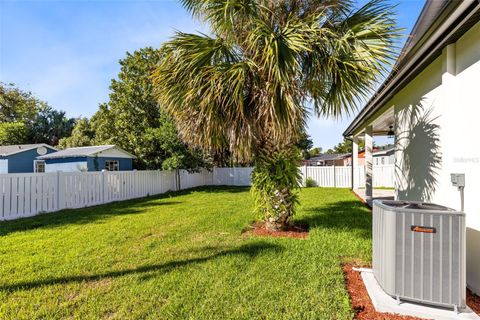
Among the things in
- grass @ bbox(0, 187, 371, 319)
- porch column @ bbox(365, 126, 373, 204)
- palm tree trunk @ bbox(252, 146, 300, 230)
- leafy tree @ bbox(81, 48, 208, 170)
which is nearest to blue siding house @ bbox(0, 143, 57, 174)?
leafy tree @ bbox(81, 48, 208, 170)

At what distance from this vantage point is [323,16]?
4820 millimetres

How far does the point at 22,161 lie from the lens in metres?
19.7

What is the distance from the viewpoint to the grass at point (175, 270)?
275cm

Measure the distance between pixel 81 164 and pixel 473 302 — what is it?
17996 mm

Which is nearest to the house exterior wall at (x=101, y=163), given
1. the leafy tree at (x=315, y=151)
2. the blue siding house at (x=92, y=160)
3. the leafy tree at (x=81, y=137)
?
the blue siding house at (x=92, y=160)

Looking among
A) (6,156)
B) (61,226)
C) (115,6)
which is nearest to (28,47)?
(115,6)

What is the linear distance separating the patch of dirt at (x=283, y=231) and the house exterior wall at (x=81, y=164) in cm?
1323

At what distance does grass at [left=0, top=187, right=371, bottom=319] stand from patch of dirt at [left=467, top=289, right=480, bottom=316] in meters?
1.23

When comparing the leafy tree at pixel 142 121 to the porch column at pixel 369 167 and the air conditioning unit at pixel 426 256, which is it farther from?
the air conditioning unit at pixel 426 256

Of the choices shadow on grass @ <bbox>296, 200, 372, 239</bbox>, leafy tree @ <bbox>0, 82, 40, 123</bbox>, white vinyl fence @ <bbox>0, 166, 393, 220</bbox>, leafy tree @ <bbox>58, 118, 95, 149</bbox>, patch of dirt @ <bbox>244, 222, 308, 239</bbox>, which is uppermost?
leafy tree @ <bbox>0, 82, 40, 123</bbox>

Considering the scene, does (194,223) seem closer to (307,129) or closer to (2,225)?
(307,129)

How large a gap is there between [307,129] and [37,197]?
28.2 feet

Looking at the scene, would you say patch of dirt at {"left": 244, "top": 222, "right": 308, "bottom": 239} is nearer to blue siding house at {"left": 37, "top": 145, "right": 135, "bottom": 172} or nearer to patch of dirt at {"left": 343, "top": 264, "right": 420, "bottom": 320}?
patch of dirt at {"left": 343, "top": 264, "right": 420, "bottom": 320}

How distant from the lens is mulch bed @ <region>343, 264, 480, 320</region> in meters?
2.57
